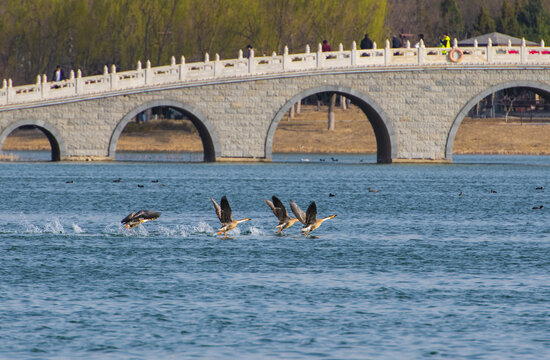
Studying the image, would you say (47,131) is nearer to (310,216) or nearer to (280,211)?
(280,211)

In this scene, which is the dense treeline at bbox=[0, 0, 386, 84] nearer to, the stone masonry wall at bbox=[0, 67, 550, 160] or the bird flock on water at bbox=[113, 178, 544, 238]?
the stone masonry wall at bbox=[0, 67, 550, 160]

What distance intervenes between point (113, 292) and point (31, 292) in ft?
4.19

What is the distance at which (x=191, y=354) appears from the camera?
521 inches

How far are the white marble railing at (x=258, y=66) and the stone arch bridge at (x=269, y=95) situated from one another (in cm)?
5

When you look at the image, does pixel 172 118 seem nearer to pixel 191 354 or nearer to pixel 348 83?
pixel 348 83

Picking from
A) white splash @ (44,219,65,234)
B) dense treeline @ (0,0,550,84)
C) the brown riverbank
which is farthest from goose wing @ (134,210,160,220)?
dense treeline @ (0,0,550,84)

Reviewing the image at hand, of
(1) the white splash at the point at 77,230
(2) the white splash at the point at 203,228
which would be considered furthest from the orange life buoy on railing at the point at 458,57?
(1) the white splash at the point at 77,230

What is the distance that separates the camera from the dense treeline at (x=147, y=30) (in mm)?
70125

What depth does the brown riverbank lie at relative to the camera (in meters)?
70.1

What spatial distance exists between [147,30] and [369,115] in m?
20.3

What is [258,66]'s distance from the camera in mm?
52500

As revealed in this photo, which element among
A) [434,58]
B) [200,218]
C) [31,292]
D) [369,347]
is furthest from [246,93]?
[369,347]

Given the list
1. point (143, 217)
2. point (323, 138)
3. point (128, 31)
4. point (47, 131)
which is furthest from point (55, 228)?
point (128, 31)

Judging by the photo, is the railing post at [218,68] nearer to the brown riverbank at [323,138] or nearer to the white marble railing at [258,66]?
the white marble railing at [258,66]
